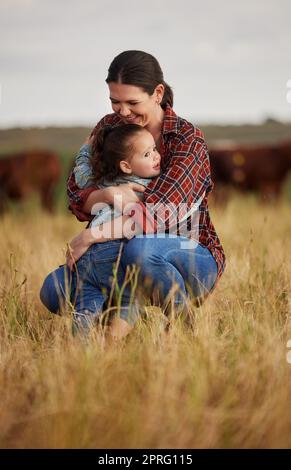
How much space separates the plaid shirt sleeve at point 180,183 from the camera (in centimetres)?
288

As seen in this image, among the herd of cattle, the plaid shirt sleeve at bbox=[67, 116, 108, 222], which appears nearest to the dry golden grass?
the plaid shirt sleeve at bbox=[67, 116, 108, 222]

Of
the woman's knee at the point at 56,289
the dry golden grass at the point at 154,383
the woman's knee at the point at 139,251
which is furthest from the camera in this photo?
the woman's knee at the point at 56,289

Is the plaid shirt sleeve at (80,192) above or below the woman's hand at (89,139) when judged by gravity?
below

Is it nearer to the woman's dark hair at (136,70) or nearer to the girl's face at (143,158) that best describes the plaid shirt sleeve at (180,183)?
the girl's face at (143,158)

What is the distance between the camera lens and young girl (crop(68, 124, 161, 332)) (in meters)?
2.89

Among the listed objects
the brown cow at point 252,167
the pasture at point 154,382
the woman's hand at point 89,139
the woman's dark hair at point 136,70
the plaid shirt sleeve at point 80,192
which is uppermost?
the woman's dark hair at point 136,70

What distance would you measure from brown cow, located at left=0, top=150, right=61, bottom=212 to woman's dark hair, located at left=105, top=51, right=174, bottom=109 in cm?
743

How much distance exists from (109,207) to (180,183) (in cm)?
30

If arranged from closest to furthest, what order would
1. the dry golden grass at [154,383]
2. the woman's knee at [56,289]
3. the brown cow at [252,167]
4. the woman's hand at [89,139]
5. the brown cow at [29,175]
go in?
the dry golden grass at [154,383], the woman's knee at [56,289], the woman's hand at [89,139], the brown cow at [29,175], the brown cow at [252,167]

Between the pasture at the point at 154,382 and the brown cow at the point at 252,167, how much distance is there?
7.94 m

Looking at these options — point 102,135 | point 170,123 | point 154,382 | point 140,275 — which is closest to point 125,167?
point 102,135

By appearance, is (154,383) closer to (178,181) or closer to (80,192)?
(178,181)

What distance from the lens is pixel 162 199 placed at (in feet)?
9.42

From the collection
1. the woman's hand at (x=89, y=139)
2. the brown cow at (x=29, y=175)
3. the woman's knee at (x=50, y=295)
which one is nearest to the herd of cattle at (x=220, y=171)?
the brown cow at (x=29, y=175)
